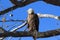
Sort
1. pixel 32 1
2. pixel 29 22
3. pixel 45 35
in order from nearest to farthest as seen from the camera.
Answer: pixel 45 35 → pixel 32 1 → pixel 29 22

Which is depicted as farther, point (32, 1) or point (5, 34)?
point (32, 1)

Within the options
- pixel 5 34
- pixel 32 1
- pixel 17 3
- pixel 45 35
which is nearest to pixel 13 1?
pixel 17 3

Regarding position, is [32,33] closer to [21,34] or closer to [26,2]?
[21,34]

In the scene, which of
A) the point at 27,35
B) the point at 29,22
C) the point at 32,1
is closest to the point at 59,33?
the point at 27,35

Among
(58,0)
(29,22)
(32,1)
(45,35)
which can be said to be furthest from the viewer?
(29,22)

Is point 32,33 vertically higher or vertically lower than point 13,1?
lower

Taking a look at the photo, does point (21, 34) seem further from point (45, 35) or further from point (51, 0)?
point (51, 0)

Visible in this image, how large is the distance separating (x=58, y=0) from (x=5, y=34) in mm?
567

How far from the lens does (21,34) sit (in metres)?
1.02

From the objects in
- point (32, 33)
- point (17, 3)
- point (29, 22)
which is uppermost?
point (17, 3)

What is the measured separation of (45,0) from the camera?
1.38 metres

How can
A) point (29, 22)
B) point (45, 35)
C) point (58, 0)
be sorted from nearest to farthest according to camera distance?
1. point (45, 35)
2. point (58, 0)
3. point (29, 22)

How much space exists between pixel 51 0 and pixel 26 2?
257mm

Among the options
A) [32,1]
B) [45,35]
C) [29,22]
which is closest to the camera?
[45,35]
